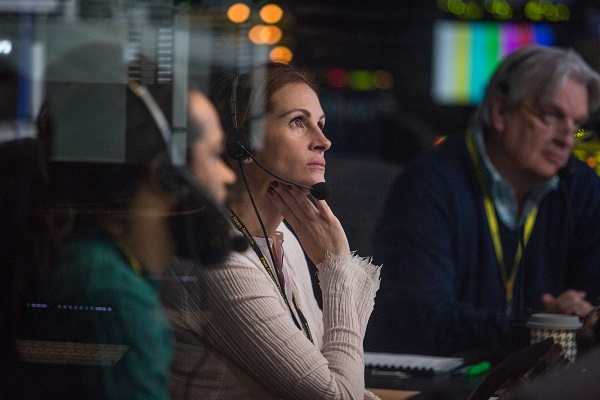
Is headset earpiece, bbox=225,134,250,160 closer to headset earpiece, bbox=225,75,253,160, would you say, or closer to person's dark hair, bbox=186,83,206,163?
headset earpiece, bbox=225,75,253,160

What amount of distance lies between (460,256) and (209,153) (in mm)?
709

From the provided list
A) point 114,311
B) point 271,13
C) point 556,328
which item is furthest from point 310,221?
point 271,13

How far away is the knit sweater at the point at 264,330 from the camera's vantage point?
1315 millimetres

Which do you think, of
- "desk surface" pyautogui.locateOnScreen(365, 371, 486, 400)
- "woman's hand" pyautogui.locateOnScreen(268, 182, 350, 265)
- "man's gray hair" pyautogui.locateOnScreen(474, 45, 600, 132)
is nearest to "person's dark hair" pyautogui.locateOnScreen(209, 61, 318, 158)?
"woman's hand" pyautogui.locateOnScreen(268, 182, 350, 265)

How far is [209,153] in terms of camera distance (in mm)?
1462

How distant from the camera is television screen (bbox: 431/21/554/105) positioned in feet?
7.21

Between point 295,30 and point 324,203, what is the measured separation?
0.75 meters

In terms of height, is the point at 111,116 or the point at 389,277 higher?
the point at 111,116

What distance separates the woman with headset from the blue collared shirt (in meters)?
0.56

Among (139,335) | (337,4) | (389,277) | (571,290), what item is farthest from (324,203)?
(337,4)

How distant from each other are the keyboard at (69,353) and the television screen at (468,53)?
113cm

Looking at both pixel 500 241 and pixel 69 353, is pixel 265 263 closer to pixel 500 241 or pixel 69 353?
pixel 69 353

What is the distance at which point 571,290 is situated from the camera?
1757 mm

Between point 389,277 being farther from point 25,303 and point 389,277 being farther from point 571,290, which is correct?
point 25,303
